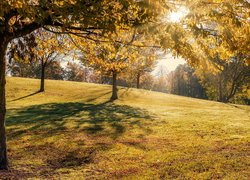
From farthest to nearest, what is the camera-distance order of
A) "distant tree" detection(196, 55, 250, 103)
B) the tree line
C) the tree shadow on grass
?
"distant tree" detection(196, 55, 250, 103) < the tree shadow on grass < the tree line

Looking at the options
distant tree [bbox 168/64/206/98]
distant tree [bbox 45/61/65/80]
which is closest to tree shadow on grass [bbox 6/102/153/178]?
distant tree [bbox 45/61/65/80]

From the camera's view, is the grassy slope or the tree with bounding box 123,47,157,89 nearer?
the grassy slope

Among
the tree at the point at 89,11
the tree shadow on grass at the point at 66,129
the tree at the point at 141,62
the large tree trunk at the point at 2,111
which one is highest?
the tree at the point at 89,11

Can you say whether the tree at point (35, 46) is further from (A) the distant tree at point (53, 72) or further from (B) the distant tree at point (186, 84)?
(B) the distant tree at point (186, 84)

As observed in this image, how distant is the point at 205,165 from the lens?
11859 mm

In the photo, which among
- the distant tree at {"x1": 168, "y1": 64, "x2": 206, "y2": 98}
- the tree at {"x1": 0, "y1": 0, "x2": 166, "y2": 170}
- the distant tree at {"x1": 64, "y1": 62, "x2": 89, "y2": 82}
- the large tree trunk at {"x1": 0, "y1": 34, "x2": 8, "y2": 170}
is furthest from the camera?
the distant tree at {"x1": 64, "y1": 62, "x2": 89, "y2": 82}

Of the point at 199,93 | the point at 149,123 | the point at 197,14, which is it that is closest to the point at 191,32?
the point at 197,14

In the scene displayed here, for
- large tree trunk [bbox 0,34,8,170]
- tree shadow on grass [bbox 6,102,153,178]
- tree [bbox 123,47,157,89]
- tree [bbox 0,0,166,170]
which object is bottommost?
tree shadow on grass [bbox 6,102,153,178]

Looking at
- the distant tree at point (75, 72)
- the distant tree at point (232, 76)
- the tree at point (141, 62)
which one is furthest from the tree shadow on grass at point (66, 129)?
the distant tree at point (75, 72)

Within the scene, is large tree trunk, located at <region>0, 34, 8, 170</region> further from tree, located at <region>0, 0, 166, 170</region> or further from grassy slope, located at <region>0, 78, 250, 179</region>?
tree, located at <region>0, 0, 166, 170</region>

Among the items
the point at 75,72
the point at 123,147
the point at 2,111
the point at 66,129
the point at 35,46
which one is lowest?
the point at 66,129

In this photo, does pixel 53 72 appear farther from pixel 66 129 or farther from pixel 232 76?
pixel 66 129

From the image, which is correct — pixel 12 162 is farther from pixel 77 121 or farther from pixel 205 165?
pixel 77 121

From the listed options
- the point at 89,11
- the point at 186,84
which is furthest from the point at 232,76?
the point at 89,11
